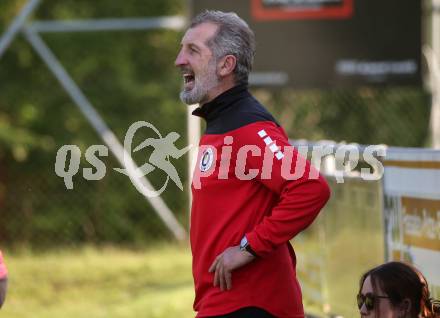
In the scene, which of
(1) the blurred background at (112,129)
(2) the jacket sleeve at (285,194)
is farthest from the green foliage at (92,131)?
(2) the jacket sleeve at (285,194)

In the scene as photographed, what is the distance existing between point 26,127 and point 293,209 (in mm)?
11412

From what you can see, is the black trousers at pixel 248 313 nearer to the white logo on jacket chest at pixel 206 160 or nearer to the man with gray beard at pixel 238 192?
the man with gray beard at pixel 238 192

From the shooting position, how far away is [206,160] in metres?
4.34

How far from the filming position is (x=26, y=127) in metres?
15.1

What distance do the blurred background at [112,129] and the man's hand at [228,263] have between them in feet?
20.1

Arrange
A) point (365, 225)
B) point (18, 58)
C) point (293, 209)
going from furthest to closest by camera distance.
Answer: point (18, 58) → point (365, 225) → point (293, 209)

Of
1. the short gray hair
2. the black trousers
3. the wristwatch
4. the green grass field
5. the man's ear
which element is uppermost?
the short gray hair

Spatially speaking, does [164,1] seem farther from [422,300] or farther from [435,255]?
[422,300]

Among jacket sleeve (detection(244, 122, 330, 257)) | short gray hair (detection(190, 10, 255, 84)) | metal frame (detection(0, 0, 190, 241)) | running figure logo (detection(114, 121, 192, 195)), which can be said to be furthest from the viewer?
running figure logo (detection(114, 121, 192, 195))

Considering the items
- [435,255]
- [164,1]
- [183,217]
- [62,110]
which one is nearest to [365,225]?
[435,255]

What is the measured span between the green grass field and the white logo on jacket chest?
497cm

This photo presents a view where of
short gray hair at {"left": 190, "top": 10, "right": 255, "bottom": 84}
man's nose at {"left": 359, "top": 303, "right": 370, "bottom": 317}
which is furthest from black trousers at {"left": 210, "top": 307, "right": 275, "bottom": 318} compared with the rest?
short gray hair at {"left": 190, "top": 10, "right": 255, "bottom": 84}

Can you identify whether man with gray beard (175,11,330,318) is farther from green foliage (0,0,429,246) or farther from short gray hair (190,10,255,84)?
green foliage (0,0,429,246)

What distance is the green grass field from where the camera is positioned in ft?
31.6
